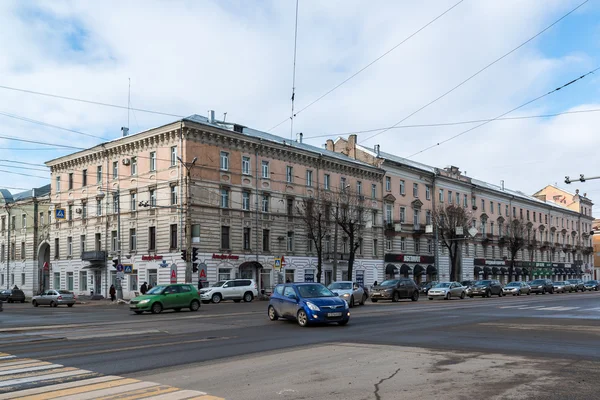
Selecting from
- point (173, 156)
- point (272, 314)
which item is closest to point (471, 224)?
point (173, 156)

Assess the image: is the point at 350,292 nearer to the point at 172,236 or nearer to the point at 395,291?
the point at 395,291

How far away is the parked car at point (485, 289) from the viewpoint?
5036cm

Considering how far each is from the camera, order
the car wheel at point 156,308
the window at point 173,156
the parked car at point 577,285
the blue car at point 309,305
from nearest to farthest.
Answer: the blue car at point 309,305, the car wheel at point 156,308, the window at point 173,156, the parked car at point 577,285

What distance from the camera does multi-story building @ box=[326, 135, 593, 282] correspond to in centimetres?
6612

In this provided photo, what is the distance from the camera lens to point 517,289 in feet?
184

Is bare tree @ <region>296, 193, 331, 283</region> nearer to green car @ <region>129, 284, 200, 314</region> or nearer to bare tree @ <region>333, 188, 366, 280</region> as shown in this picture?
bare tree @ <region>333, 188, 366, 280</region>

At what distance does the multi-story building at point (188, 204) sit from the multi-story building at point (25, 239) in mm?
5373

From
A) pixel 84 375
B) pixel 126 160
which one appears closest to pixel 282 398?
pixel 84 375

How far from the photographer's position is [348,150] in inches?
2685

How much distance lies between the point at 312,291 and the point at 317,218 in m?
32.9

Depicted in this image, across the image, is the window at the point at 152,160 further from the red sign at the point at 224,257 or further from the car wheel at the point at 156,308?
the car wheel at the point at 156,308

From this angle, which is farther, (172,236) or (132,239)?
(132,239)

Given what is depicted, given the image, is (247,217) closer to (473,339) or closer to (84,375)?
(473,339)

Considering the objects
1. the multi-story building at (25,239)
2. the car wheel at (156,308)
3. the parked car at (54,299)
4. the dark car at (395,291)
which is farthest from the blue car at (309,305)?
the multi-story building at (25,239)
